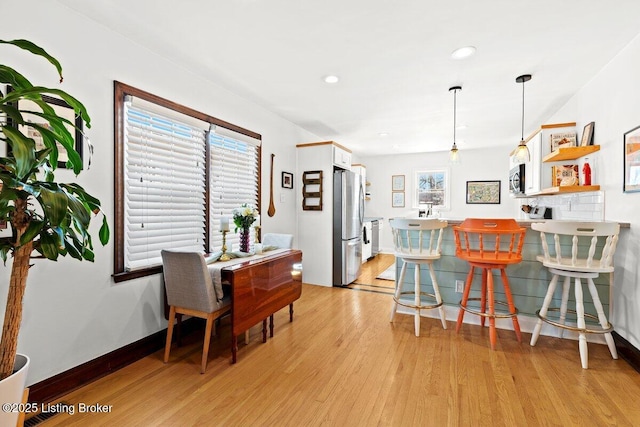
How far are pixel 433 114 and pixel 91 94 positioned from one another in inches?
142

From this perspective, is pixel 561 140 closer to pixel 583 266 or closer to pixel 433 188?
pixel 583 266

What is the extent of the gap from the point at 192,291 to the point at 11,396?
1.03 m

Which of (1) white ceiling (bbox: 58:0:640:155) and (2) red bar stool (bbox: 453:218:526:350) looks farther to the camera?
(2) red bar stool (bbox: 453:218:526:350)

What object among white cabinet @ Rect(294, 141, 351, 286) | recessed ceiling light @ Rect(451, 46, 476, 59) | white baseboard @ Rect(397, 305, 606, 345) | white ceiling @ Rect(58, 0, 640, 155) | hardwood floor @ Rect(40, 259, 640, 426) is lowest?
hardwood floor @ Rect(40, 259, 640, 426)

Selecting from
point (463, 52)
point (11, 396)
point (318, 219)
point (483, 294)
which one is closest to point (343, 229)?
point (318, 219)

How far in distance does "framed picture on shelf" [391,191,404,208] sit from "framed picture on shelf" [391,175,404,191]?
0.09 meters

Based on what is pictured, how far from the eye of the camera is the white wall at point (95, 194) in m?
1.73

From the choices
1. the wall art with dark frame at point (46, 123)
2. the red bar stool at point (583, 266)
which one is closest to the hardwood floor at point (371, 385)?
the red bar stool at point (583, 266)

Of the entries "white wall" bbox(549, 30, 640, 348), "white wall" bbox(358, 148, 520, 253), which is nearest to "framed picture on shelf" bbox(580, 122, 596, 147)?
"white wall" bbox(549, 30, 640, 348)

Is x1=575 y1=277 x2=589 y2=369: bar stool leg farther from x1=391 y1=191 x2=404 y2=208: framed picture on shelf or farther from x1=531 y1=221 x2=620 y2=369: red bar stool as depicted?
x1=391 y1=191 x2=404 y2=208: framed picture on shelf

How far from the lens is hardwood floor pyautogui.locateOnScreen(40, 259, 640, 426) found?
1659mm

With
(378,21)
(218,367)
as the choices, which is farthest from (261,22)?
(218,367)

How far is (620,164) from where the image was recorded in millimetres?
2373

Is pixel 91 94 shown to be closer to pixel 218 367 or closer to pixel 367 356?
pixel 218 367
